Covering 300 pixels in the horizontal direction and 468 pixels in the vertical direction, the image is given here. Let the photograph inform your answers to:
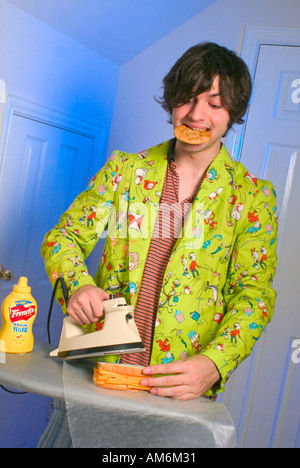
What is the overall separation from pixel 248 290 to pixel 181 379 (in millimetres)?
362

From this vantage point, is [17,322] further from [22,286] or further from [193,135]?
[193,135]

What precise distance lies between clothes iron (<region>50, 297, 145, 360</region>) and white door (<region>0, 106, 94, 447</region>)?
112 cm

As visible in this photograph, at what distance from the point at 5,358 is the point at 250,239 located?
753 millimetres

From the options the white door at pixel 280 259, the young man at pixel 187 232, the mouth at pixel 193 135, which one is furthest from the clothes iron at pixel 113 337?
the white door at pixel 280 259

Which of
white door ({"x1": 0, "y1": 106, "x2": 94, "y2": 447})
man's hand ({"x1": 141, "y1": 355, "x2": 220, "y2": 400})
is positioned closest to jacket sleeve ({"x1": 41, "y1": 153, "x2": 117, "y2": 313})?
man's hand ({"x1": 141, "y1": 355, "x2": 220, "y2": 400})

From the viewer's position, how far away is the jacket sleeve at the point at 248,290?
54.2 inches

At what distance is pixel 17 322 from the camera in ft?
4.63

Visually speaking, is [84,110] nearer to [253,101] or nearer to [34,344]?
[253,101]

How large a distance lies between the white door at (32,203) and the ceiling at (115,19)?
42cm

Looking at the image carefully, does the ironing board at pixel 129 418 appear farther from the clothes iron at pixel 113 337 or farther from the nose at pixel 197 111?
the nose at pixel 197 111

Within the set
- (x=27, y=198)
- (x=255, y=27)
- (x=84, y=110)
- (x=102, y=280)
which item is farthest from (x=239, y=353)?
(x=255, y=27)

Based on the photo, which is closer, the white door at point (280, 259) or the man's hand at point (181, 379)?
the man's hand at point (181, 379)

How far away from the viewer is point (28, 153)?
232 cm

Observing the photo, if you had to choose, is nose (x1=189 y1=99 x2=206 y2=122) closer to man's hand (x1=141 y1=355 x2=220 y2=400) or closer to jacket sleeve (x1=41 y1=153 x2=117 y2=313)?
jacket sleeve (x1=41 y1=153 x2=117 y2=313)
